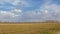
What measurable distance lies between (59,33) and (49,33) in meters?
1.58

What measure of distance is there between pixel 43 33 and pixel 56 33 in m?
1.97

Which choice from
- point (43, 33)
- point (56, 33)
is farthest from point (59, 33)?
point (43, 33)

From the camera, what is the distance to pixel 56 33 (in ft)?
98.7

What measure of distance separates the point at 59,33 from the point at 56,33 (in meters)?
0.56

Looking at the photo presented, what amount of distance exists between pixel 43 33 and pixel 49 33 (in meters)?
0.91

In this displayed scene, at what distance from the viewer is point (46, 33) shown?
3023cm

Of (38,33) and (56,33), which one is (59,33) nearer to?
(56,33)

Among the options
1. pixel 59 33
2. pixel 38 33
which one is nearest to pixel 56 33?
pixel 59 33

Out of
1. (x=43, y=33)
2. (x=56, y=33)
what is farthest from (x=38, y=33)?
(x=56, y=33)

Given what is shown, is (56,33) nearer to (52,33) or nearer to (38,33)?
(52,33)

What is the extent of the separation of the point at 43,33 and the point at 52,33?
1.41 metres

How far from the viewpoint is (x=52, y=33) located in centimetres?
3062

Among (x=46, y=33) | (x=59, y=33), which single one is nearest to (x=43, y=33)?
(x=46, y=33)

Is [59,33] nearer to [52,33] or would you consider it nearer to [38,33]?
[52,33]
